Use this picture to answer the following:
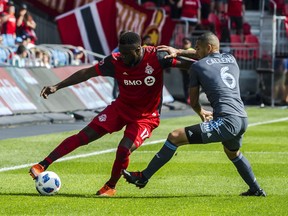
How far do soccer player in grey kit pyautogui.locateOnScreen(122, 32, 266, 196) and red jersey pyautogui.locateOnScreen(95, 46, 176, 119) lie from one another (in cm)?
61

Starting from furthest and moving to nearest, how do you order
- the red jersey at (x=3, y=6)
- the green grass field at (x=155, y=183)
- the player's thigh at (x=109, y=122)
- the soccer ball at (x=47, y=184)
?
the red jersey at (x=3, y=6) → the player's thigh at (x=109, y=122) → the soccer ball at (x=47, y=184) → the green grass field at (x=155, y=183)

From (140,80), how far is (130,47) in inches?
19.0

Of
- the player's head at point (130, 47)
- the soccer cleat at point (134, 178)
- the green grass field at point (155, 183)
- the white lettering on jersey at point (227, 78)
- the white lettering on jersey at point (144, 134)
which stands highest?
the player's head at point (130, 47)

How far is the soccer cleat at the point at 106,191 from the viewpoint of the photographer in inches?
474

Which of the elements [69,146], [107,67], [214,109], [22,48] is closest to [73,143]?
Result: [69,146]

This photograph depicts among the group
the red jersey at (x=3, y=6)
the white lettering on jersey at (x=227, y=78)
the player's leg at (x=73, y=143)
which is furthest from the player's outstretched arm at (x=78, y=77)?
the red jersey at (x=3, y=6)

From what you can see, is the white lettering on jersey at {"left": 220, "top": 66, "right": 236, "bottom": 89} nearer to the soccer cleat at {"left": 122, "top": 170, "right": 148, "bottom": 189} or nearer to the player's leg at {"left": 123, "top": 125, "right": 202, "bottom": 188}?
the player's leg at {"left": 123, "top": 125, "right": 202, "bottom": 188}

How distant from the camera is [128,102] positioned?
1235 cm

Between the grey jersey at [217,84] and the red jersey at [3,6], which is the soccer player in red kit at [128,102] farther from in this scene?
the red jersey at [3,6]

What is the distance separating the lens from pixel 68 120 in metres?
24.7

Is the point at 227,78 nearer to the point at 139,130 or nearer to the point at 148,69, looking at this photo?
the point at 148,69

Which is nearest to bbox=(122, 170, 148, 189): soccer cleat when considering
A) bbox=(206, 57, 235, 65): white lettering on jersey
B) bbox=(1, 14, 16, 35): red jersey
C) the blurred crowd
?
bbox=(206, 57, 235, 65): white lettering on jersey

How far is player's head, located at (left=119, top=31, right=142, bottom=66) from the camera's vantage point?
38.9ft

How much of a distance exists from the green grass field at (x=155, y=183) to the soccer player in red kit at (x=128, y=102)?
Answer: 47 cm
